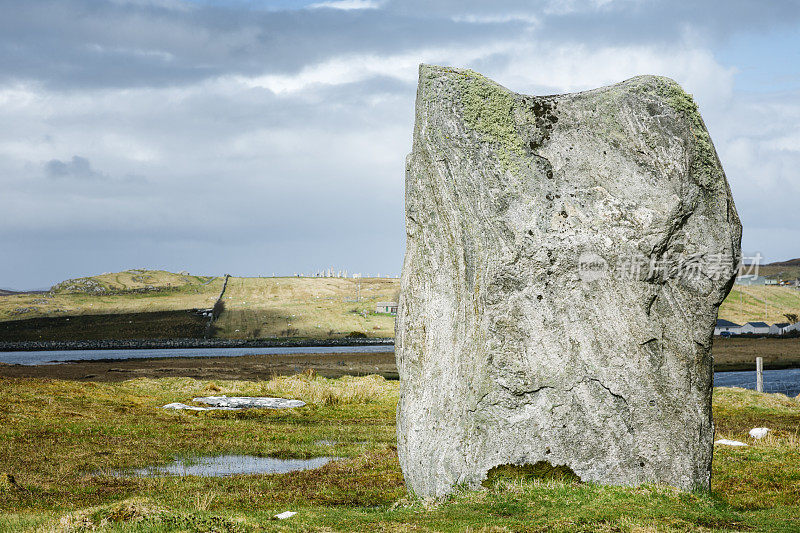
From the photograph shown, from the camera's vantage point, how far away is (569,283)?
1173cm

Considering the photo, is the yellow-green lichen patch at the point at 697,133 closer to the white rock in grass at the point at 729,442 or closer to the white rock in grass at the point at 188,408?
the white rock in grass at the point at 729,442

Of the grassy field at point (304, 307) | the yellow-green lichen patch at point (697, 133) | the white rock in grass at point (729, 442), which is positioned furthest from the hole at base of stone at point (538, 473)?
the grassy field at point (304, 307)

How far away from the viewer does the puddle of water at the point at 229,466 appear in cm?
1786

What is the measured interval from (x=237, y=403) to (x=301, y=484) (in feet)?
62.0

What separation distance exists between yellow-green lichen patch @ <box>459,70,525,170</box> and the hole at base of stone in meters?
4.92

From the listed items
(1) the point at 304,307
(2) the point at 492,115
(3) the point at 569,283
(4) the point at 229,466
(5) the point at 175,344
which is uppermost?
(2) the point at 492,115

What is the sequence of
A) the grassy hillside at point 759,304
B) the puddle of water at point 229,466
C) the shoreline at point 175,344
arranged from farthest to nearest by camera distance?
the grassy hillside at point 759,304
the shoreline at point 175,344
the puddle of water at point 229,466

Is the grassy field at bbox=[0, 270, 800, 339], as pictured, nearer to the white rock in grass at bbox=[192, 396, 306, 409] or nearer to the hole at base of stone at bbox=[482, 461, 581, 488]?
the white rock in grass at bbox=[192, 396, 306, 409]

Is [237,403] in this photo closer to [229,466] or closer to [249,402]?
[249,402]

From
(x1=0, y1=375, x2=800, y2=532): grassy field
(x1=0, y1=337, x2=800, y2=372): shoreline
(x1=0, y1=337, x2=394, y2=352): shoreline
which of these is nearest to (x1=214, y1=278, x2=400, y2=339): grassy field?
(x1=0, y1=337, x2=394, y2=352): shoreline

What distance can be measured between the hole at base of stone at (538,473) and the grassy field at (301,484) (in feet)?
0.23

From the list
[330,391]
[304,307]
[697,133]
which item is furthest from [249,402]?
[304,307]

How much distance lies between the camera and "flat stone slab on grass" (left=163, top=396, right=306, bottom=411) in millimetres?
32125

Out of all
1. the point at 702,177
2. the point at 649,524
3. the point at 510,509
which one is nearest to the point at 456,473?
the point at 510,509
